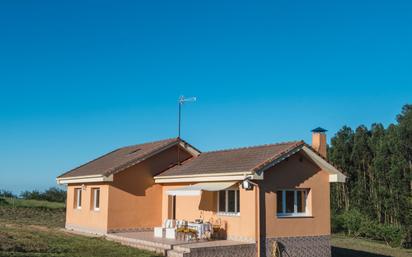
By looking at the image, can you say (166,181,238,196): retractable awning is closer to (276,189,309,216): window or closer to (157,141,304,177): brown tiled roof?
(157,141,304,177): brown tiled roof

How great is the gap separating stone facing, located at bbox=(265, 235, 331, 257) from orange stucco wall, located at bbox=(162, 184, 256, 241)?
1.24m

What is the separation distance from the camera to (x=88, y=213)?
30.8 metres

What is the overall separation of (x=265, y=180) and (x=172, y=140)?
10.1 meters

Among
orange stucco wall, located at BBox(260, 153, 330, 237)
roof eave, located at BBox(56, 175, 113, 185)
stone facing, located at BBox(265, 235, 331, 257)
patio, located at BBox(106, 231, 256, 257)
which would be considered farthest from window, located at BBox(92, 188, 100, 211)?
stone facing, located at BBox(265, 235, 331, 257)

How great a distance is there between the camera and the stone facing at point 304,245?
2268cm

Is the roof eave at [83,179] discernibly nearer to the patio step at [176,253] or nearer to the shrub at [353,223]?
the patio step at [176,253]

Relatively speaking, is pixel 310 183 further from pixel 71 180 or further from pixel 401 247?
pixel 401 247

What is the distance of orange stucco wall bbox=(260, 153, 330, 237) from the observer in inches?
894

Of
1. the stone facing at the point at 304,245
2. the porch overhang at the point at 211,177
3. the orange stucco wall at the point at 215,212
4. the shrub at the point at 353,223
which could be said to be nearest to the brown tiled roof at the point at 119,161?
the porch overhang at the point at 211,177

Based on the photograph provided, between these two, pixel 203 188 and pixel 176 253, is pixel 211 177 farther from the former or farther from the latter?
pixel 176 253

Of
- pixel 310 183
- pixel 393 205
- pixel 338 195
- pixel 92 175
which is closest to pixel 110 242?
pixel 92 175

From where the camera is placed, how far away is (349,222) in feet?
166

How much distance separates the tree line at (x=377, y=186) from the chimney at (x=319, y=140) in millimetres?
25500

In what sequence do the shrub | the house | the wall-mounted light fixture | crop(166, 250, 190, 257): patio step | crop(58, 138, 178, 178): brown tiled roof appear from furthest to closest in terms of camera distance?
the shrub < crop(58, 138, 178, 178): brown tiled roof < the house < the wall-mounted light fixture < crop(166, 250, 190, 257): patio step
